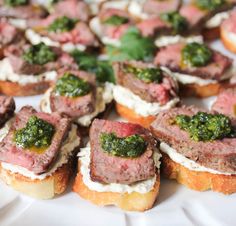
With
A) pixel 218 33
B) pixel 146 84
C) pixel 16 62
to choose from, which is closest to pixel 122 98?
pixel 146 84

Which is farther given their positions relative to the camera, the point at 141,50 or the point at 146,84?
the point at 141,50

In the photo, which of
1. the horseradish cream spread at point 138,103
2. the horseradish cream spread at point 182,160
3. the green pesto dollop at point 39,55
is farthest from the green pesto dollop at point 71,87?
the horseradish cream spread at point 182,160

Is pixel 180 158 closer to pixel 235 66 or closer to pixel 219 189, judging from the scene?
pixel 219 189

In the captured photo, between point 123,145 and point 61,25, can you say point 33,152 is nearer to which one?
point 123,145

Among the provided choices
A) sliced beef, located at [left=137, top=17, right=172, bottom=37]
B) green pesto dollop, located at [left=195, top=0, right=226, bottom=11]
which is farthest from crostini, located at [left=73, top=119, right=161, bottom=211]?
green pesto dollop, located at [left=195, top=0, right=226, bottom=11]

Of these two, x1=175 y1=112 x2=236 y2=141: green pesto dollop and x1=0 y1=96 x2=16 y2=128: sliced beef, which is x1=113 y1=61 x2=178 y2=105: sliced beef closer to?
x1=175 y1=112 x2=236 y2=141: green pesto dollop

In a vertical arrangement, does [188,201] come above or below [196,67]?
below

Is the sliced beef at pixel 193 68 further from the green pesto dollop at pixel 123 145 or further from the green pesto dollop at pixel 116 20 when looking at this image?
the green pesto dollop at pixel 123 145
